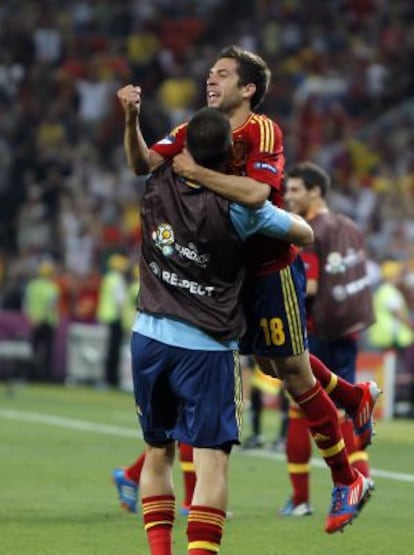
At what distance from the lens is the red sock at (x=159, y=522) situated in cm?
810

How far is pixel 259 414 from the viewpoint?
16.7 metres

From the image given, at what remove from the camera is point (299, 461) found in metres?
11.4

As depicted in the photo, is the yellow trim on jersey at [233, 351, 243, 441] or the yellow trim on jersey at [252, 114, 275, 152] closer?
the yellow trim on jersey at [233, 351, 243, 441]

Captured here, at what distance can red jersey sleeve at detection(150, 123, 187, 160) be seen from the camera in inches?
331

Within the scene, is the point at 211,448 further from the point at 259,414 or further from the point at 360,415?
the point at 259,414

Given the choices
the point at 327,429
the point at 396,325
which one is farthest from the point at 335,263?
the point at 396,325

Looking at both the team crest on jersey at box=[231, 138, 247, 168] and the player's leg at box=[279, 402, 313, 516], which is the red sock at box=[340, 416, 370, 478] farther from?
the team crest on jersey at box=[231, 138, 247, 168]

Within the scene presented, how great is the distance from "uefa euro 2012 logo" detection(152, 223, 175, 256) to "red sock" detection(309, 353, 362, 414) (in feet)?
5.91

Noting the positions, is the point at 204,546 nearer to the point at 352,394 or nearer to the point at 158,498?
the point at 158,498

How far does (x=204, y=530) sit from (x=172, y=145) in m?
1.89

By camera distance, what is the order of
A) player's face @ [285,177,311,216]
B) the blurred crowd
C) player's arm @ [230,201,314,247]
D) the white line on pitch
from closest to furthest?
player's arm @ [230,201,314,247], player's face @ [285,177,311,216], the white line on pitch, the blurred crowd

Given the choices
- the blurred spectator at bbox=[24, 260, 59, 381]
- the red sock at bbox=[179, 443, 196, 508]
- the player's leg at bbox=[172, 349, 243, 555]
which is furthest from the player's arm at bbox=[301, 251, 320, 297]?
the blurred spectator at bbox=[24, 260, 59, 381]

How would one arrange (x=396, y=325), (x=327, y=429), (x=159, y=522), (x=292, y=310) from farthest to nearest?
1. (x=396, y=325)
2. (x=327, y=429)
3. (x=292, y=310)
4. (x=159, y=522)

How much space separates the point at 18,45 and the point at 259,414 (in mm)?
15846
